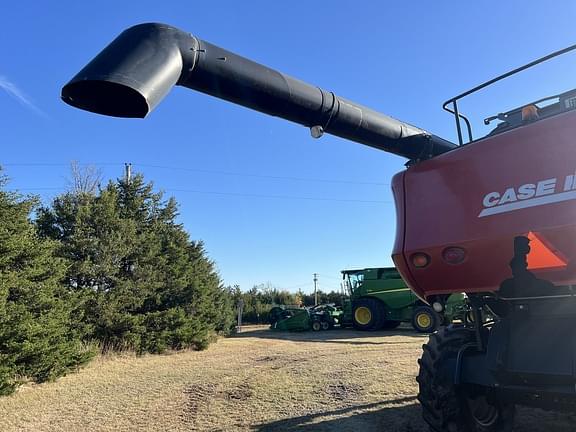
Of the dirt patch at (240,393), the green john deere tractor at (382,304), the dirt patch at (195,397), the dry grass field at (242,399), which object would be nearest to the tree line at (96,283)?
the dry grass field at (242,399)

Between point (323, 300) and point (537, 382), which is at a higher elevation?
point (323, 300)

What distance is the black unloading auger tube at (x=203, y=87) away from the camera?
9.84ft

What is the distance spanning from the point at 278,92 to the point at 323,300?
44.0 metres

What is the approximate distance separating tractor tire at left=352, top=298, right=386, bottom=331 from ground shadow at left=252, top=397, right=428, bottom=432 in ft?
47.2

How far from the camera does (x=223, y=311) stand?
21.0 meters

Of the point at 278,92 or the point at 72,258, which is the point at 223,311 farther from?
the point at 278,92

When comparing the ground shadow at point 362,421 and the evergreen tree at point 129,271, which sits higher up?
the evergreen tree at point 129,271

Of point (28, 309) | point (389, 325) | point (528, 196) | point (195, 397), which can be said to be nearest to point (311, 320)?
point (389, 325)

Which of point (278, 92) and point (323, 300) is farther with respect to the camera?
point (323, 300)

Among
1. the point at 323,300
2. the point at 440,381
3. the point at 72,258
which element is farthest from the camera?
the point at 323,300

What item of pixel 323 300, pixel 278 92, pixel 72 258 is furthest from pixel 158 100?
pixel 323 300

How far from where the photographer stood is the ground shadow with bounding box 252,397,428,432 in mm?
5332

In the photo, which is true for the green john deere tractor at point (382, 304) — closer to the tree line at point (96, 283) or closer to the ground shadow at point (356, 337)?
the ground shadow at point (356, 337)

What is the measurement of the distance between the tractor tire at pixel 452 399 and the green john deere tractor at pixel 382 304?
49.3 feet
